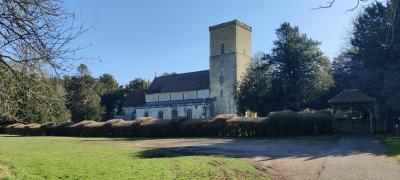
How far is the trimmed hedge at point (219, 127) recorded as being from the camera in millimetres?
32688

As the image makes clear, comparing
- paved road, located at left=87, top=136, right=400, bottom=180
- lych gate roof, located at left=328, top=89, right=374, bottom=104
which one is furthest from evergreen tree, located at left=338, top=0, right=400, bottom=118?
paved road, located at left=87, top=136, right=400, bottom=180

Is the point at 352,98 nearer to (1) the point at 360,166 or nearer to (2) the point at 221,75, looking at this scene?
(1) the point at 360,166

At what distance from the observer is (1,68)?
9.09m

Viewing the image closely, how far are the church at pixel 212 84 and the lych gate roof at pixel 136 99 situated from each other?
1.95m

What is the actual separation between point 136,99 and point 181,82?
11587 mm

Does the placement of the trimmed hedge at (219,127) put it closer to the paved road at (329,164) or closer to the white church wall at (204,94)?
the paved road at (329,164)

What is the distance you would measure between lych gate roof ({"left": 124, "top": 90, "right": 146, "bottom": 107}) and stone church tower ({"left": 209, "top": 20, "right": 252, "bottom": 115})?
18567 millimetres

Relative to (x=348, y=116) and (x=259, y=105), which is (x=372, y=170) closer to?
(x=348, y=116)

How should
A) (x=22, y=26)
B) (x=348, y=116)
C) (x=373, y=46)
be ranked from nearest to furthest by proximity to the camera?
1. (x=22, y=26)
2. (x=373, y=46)
3. (x=348, y=116)

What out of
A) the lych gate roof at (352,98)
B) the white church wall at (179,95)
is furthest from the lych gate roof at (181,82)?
the lych gate roof at (352,98)

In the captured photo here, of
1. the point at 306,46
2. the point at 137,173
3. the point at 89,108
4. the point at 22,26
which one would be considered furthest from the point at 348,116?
the point at 89,108

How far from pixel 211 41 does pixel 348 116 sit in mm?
40648

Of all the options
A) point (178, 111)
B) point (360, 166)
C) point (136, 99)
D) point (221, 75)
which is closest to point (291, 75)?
point (221, 75)

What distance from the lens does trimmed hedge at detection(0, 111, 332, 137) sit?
32688 millimetres
